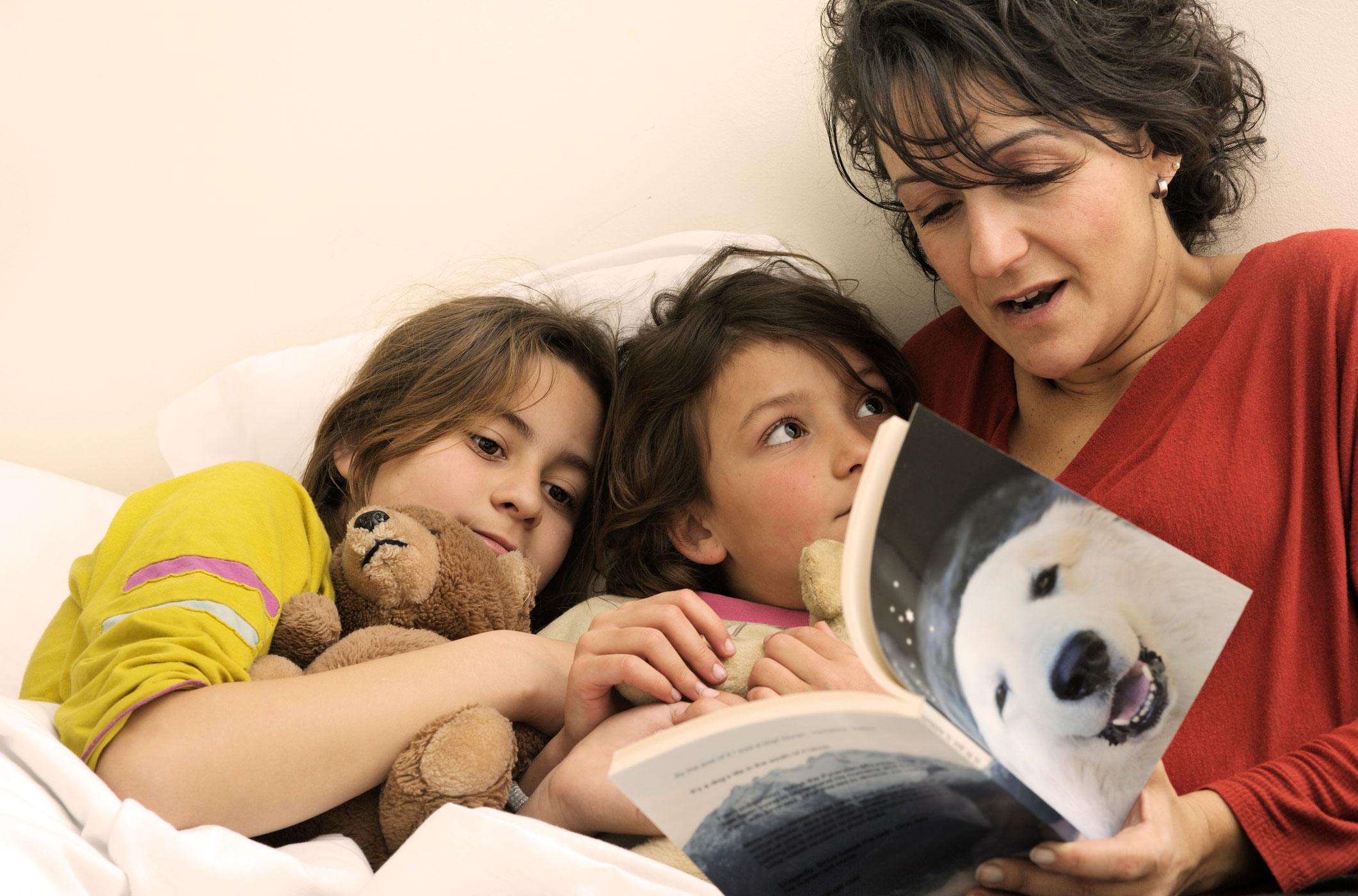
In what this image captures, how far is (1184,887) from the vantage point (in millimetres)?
765

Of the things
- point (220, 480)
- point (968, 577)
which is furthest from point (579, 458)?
point (968, 577)

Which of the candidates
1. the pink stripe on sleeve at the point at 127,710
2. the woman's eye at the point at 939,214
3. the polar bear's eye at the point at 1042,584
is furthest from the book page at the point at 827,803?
the woman's eye at the point at 939,214

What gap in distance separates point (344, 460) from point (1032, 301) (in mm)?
876

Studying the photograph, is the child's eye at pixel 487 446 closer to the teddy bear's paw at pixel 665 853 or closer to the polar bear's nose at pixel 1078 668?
the teddy bear's paw at pixel 665 853

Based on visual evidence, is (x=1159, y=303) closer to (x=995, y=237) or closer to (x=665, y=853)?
(x=995, y=237)

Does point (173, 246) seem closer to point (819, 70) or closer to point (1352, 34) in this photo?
point (819, 70)

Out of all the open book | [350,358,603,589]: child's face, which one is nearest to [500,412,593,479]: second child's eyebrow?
[350,358,603,589]: child's face

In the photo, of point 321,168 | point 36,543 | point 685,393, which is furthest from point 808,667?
point 321,168

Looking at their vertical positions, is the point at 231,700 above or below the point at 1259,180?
below

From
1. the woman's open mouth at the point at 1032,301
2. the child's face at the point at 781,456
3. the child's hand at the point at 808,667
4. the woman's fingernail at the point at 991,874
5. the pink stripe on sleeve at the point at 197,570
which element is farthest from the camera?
the child's face at the point at 781,456

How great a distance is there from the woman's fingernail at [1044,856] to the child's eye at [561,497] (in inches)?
34.7

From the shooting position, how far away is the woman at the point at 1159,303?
960 mm

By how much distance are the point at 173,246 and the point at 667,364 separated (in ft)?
2.96

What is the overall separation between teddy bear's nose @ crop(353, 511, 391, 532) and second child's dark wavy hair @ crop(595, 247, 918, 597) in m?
0.43
